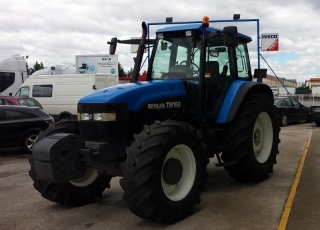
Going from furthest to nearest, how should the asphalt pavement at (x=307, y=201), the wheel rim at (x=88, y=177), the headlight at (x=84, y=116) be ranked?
1. the wheel rim at (x=88, y=177)
2. the headlight at (x=84, y=116)
3. the asphalt pavement at (x=307, y=201)

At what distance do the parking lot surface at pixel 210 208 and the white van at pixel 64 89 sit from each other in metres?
8.09

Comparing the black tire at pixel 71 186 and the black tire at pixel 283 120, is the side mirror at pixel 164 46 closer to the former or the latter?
the black tire at pixel 71 186

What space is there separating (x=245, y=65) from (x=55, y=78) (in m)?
10.9

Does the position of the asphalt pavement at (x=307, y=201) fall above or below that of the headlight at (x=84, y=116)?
below

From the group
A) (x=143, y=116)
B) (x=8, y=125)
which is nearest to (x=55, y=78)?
(x=8, y=125)

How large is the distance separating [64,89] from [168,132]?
12073mm

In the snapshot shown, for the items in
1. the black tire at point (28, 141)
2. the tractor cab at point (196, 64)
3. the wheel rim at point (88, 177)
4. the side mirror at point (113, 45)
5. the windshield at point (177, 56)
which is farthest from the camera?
the black tire at point (28, 141)

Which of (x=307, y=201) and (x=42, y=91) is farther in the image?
(x=42, y=91)

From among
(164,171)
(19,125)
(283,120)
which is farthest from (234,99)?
(283,120)

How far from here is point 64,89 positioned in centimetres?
1608

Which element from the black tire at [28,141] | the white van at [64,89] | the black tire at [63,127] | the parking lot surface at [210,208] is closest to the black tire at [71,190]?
the parking lot surface at [210,208]

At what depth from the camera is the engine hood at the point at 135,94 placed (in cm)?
511

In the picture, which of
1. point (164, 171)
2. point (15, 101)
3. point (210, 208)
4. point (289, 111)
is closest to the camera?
point (164, 171)

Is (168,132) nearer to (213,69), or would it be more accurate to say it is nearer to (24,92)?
(213,69)
